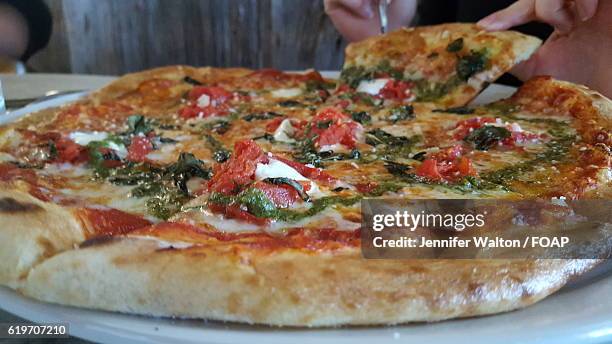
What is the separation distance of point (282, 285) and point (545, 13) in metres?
2.67

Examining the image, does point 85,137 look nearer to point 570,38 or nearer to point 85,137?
point 85,137

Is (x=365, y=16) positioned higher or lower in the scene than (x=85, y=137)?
higher

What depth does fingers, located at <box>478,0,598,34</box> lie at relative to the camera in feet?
11.3

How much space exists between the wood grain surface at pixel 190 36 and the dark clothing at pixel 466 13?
1223 mm

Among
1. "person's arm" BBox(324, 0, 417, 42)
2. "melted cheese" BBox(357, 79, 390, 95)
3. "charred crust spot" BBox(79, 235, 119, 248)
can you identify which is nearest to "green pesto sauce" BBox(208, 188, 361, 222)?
"charred crust spot" BBox(79, 235, 119, 248)

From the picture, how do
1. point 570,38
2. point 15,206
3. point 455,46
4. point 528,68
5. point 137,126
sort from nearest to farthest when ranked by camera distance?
point 15,206 → point 137,126 → point 455,46 → point 570,38 → point 528,68

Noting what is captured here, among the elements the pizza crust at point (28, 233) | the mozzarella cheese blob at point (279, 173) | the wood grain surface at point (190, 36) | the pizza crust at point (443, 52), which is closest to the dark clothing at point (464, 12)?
the wood grain surface at point (190, 36)

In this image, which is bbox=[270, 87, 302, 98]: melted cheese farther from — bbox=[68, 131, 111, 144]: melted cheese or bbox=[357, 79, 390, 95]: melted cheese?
bbox=[68, 131, 111, 144]: melted cheese

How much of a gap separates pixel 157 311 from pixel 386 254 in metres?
0.67

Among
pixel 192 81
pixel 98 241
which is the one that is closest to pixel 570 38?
pixel 192 81

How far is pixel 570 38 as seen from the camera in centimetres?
390

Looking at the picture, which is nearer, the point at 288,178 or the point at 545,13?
the point at 288,178

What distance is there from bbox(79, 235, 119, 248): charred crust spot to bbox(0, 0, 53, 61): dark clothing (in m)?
5.41

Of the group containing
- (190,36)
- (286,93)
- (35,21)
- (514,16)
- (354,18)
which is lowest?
(190,36)
